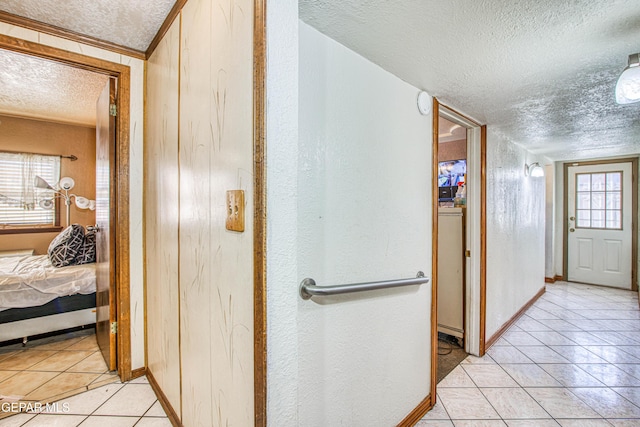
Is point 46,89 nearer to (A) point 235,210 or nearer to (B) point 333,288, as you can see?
(A) point 235,210

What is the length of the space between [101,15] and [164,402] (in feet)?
6.82

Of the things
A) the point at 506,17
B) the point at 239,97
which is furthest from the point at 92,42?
the point at 506,17

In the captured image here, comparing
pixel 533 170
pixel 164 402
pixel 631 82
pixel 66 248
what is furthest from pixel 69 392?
pixel 533 170

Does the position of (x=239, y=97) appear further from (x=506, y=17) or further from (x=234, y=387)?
(x=506, y=17)

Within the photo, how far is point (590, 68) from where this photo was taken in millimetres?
1588

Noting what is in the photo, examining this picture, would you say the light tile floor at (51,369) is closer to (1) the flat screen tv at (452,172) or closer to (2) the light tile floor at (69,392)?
(2) the light tile floor at (69,392)

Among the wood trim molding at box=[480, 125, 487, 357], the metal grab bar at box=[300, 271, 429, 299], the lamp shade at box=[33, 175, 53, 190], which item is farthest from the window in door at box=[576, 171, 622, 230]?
the lamp shade at box=[33, 175, 53, 190]

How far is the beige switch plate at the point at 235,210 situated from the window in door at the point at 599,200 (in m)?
6.13

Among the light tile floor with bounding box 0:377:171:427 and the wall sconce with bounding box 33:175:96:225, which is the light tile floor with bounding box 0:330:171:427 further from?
the wall sconce with bounding box 33:175:96:225

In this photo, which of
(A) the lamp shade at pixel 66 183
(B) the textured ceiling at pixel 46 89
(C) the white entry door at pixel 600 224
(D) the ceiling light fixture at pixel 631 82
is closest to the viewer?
(D) the ceiling light fixture at pixel 631 82

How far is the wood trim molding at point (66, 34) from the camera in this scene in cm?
150

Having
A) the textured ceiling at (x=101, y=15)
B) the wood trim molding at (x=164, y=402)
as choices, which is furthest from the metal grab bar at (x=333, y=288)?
the textured ceiling at (x=101, y=15)

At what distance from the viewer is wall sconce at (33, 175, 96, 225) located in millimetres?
3750

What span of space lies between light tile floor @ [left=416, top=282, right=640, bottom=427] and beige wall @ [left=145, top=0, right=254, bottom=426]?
1.37 m
